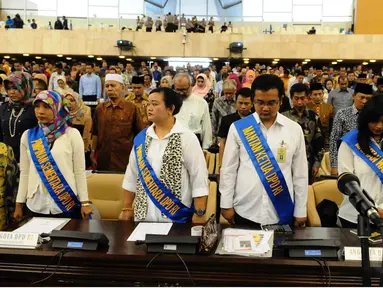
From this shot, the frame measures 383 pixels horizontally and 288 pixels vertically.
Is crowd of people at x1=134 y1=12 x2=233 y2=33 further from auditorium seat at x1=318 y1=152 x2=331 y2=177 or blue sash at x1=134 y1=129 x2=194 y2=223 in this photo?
blue sash at x1=134 y1=129 x2=194 y2=223

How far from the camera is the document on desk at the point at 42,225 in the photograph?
2.33 metres

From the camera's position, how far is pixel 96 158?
4.44 metres

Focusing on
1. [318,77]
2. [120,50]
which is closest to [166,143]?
[318,77]

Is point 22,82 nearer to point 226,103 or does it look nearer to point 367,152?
point 226,103

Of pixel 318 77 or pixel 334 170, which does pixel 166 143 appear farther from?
pixel 318 77

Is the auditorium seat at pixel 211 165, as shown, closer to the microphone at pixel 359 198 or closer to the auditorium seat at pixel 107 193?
the auditorium seat at pixel 107 193

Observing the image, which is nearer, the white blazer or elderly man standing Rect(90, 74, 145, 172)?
the white blazer

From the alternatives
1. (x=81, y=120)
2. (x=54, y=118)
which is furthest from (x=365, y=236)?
(x=81, y=120)

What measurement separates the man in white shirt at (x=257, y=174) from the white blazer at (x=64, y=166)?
96 cm

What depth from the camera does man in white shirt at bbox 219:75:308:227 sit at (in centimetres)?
257

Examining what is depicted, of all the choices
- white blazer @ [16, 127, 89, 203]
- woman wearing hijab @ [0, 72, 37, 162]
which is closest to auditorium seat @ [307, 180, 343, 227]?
white blazer @ [16, 127, 89, 203]

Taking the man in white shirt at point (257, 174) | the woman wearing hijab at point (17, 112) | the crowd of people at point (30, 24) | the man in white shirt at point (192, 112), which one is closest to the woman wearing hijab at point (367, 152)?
the man in white shirt at point (257, 174)

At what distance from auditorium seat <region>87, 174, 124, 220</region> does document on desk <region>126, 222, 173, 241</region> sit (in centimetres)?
73

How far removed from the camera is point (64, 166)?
2768 millimetres
